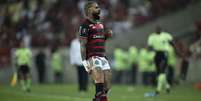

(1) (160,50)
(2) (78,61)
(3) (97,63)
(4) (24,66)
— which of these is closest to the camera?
(3) (97,63)

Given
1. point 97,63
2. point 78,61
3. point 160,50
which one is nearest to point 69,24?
point 78,61

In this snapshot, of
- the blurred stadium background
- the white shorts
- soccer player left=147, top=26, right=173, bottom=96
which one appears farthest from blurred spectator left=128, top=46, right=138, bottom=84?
the white shorts

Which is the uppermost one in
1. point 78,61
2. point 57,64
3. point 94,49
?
point 94,49

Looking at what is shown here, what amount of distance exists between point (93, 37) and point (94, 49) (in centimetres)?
27

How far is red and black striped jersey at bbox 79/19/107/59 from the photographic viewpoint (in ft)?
51.3

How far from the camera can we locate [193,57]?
3422 cm

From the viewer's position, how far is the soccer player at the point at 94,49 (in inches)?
608

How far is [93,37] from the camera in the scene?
1571cm

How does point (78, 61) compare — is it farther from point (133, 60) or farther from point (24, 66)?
point (133, 60)

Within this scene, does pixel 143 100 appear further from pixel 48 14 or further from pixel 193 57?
pixel 48 14

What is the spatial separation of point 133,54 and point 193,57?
3972mm

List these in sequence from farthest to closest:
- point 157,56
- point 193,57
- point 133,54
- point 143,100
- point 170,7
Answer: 1. point 170,7
2. point 133,54
3. point 193,57
4. point 157,56
5. point 143,100

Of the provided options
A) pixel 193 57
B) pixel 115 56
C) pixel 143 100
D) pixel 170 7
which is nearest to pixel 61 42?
pixel 115 56

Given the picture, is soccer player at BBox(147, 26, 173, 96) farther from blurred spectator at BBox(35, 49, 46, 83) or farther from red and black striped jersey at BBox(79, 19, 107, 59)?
blurred spectator at BBox(35, 49, 46, 83)
